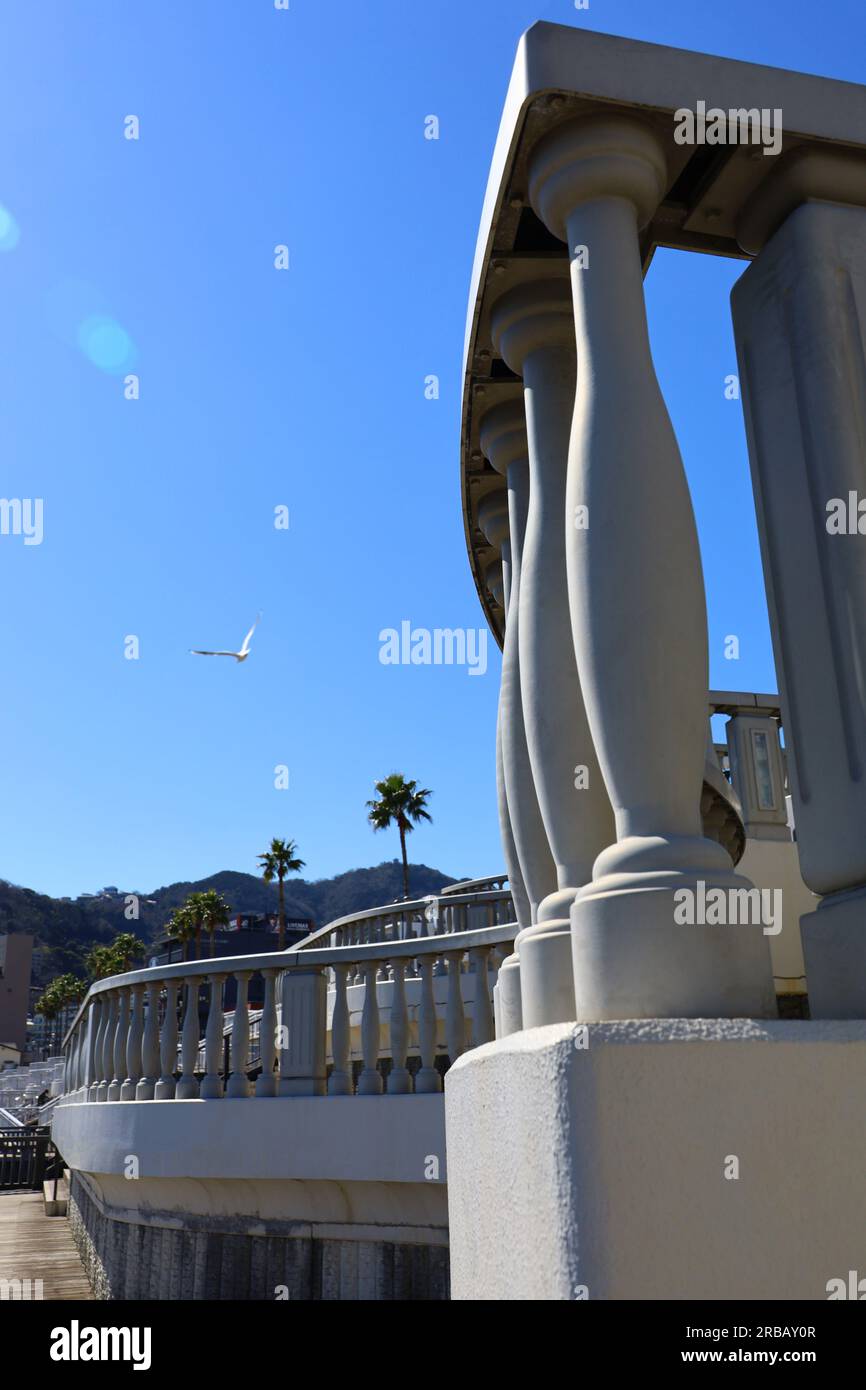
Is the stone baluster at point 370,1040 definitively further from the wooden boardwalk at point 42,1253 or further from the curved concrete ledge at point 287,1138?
the wooden boardwalk at point 42,1253

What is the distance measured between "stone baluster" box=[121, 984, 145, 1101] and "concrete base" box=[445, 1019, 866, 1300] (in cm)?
681

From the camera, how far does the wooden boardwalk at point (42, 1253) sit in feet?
42.2

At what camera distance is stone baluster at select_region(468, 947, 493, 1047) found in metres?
6.01

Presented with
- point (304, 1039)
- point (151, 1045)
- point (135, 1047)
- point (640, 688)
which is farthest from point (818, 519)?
point (135, 1047)

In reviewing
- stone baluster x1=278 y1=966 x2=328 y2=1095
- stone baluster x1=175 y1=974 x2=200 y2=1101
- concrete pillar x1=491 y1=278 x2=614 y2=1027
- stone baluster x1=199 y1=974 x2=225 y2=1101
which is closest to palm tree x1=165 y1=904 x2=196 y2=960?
stone baluster x1=175 y1=974 x2=200 y2=1101

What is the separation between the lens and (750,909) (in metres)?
2.28

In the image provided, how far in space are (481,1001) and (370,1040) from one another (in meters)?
0.92

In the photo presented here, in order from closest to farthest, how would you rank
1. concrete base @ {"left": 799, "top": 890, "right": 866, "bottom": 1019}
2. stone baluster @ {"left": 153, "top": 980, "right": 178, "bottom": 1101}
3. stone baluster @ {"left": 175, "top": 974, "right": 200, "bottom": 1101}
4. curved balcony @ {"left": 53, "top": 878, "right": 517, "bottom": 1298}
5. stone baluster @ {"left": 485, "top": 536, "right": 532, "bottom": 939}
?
1. concrete base @ {"left": 799, "top": 890, "right": 866, "bottom": 1019}
2. stone baluster @ {"left": 485, "top": 536, "right": 532, "bottom": 939}
3. curved balcony @ {"left": 53, "top": 878, "right": 517, "bottom": 1298}
4. stone baluster @ {"left": 175, "top": 974, "right": 200, "bottom": 1101}
5. stone baluster @ {"left": 153, "top": 980, "right": 178, "bottom": 1101}

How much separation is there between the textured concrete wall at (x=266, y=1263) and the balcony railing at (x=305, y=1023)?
2.87ft

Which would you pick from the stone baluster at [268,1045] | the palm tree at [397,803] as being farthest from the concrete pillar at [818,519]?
the palm tree at [397,803]

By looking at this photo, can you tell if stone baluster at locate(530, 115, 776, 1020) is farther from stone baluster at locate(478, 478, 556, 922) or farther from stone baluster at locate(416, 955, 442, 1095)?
stone baluster at locate(416, 955, 442, 1095)

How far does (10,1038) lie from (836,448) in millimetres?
132595
